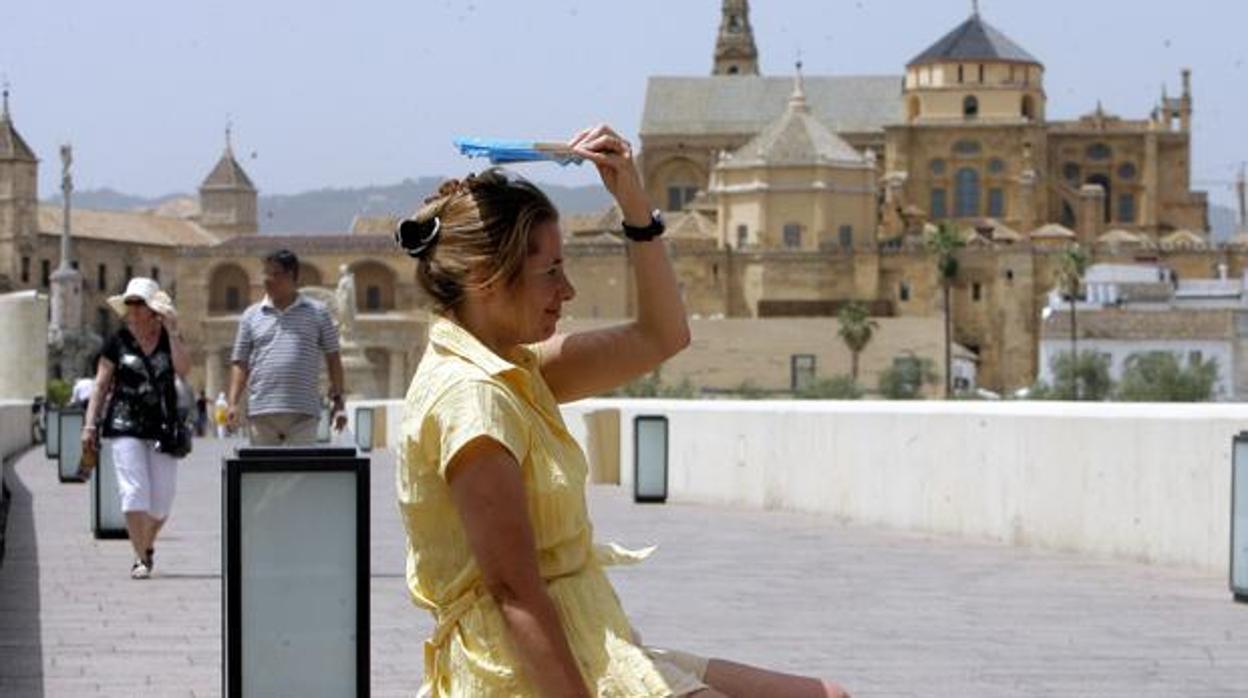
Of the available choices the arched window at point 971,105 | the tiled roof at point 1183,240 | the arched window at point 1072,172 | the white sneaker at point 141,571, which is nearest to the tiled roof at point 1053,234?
the tiled roof at point 1183,240

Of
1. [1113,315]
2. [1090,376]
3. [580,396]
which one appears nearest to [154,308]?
[580,396]

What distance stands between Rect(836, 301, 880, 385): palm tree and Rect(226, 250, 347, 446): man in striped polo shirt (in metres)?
91.3

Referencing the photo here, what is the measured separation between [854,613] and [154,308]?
3.36 metres

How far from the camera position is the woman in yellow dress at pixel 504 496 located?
4.11m

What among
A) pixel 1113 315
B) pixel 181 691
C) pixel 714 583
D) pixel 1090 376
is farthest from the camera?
pixel 1113 315

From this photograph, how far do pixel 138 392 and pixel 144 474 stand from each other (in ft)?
1.11

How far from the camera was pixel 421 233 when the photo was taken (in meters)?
4.34

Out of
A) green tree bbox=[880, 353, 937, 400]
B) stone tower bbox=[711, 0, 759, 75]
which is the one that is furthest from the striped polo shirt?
stone tower bbox=[711, 0, 759, 75]

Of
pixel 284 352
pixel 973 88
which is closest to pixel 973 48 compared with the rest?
pixel 973 88

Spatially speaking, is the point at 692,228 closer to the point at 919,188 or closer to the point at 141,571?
the point at 919,188

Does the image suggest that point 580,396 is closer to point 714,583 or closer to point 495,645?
point 495,645

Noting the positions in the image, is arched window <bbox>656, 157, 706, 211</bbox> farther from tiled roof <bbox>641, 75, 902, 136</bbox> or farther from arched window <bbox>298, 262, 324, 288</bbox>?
arched window <bbox>298, 262, 324, 288</bbox>

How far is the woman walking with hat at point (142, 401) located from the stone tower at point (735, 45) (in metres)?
145

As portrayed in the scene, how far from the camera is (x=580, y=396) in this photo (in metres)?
4.80
